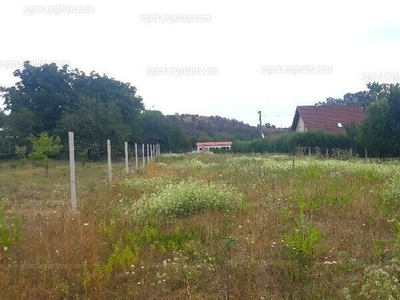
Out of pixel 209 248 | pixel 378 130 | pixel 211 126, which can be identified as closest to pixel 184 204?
pixel 209 248

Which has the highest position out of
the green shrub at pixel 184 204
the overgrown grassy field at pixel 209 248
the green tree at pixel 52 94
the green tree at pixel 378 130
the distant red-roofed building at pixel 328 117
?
the green tree at pixel 52 94

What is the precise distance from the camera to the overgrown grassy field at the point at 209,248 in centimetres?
372

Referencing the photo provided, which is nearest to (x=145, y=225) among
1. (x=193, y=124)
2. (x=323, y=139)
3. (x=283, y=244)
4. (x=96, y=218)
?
(x=96, y=218)

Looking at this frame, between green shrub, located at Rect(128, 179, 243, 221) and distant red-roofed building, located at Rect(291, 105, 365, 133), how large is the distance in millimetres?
35800

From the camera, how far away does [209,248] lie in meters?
4.71

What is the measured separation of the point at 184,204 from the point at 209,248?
185 centimetres

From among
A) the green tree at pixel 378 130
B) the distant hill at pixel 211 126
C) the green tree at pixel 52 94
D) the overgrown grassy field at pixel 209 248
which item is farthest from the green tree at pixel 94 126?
the distant hill at pixel 211 126

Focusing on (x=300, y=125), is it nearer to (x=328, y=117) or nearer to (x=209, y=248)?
(x=328, y=117)

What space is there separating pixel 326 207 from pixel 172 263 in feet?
10.8

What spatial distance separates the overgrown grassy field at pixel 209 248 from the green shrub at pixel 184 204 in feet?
0.06

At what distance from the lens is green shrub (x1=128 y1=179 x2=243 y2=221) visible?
6191 millimetres

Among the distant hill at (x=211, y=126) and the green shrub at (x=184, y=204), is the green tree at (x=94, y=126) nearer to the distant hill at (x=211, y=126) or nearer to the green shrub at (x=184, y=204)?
the green shrub at (x=184, y=204)

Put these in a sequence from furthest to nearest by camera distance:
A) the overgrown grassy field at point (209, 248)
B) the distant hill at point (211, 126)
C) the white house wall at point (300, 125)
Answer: the distant hill at point (211, 126)
the white house wall at point (300, 125)
the overgrown grassy field at point (209, 248)

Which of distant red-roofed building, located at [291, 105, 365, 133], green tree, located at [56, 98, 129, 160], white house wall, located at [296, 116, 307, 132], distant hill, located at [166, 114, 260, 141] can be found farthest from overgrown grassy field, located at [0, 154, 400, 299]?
distant hill, located at [166, 114, 260, 141]
